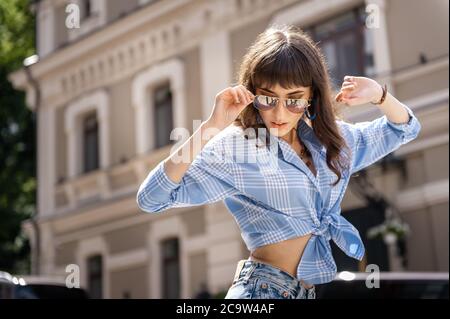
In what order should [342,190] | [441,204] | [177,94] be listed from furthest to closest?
[177,94], [441,204], [342,190]

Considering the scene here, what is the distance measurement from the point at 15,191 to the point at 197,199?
19.9 meters

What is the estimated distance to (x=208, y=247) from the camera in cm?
1466

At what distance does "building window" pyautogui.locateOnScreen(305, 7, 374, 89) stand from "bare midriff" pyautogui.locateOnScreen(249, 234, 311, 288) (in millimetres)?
10434

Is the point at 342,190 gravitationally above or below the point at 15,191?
below

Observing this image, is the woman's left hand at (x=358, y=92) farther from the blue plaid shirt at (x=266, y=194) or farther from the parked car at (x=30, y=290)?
the parked car at (x=30, y=290)

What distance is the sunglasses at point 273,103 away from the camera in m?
2.50

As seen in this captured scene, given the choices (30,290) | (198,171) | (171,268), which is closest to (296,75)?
(198,171)

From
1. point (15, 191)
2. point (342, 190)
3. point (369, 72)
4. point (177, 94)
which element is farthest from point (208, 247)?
point (342, 190)

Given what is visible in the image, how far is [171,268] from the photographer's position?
1562 centimetres

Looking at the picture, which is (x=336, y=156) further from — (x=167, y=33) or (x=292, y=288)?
(x=167, y=33)

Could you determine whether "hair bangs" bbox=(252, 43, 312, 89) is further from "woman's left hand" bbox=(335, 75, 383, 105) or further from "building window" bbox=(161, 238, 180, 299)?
"building window" bbox=(161, 238, 180, 299)

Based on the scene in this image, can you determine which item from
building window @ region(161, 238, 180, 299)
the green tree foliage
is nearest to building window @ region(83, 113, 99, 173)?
building window @ region(161, 238, 180, 299)

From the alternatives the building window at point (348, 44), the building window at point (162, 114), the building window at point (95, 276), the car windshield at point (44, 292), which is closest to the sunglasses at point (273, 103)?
the car windshield at point (44, 292)

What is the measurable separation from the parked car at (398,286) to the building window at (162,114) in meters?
9.28
